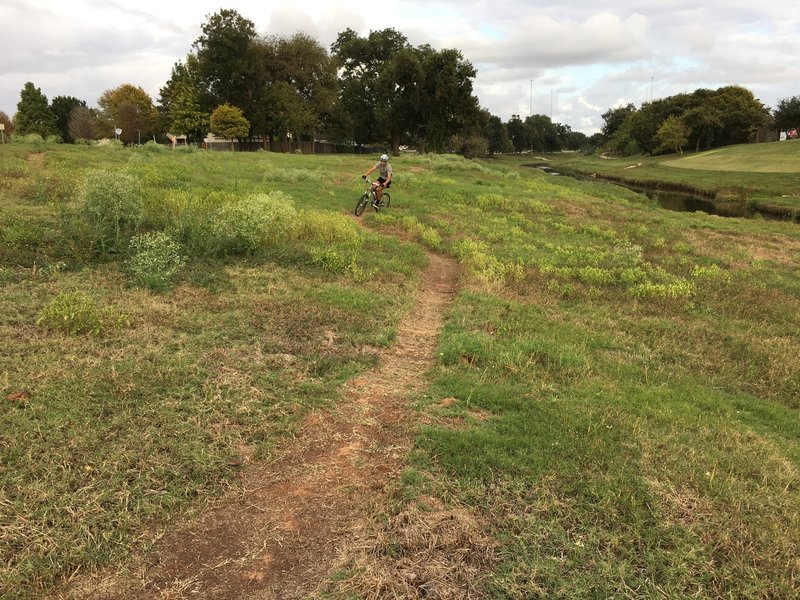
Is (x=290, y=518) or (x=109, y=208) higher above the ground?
(x=109, y=208)

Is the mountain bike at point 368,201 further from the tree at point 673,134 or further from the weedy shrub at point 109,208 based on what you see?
the tree at point 673,134

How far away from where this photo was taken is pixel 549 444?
5051 mm

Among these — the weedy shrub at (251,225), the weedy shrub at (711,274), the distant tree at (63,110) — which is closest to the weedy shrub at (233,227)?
the weedy shrub at (251,225)

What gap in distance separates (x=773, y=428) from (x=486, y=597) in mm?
4577

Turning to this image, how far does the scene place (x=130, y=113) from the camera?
70500 mm

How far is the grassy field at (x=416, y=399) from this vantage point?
377 centimetres

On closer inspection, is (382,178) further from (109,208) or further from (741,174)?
(741,174)

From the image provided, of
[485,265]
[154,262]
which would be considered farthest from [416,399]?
[485,265]

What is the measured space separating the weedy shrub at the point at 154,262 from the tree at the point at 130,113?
69378 mm

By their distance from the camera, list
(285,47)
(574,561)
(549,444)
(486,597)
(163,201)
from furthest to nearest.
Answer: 1. (285,47)
2. (163,201)
3. (549,444)
4. (574,561)
5. (486,597)

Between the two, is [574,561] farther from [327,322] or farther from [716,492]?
[327,322]

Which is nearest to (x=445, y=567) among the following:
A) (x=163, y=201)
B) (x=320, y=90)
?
(x=163, y=201)

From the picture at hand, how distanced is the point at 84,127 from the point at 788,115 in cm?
10067

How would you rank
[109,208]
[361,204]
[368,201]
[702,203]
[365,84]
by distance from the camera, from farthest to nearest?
1. [365,84]
2. [702,203]
3. [368,201]
4. [361,204]
5. [109,208]
